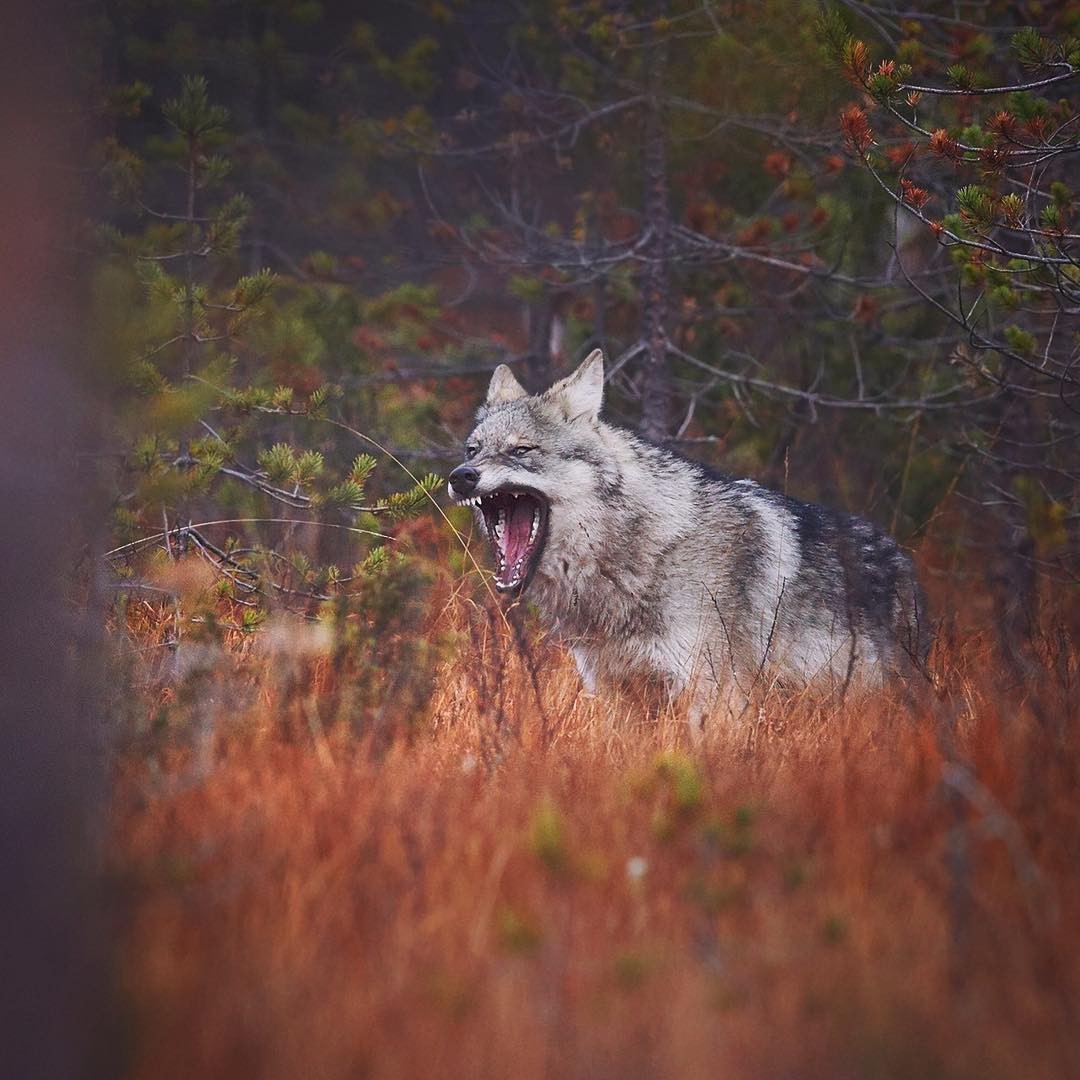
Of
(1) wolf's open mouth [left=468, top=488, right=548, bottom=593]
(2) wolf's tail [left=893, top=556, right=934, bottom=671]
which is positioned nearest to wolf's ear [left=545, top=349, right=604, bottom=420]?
(1) wolf's open mouth [left=468, top=488, right=548, bottom=593]

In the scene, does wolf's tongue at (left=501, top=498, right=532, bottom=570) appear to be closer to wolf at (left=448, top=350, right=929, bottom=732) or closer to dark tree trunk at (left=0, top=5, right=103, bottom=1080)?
wolf at (left=448, top=350, right=929, bottom=732)

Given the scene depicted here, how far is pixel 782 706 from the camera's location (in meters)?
4.96

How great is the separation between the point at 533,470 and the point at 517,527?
0.39 metres

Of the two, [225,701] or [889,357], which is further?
[889,357]

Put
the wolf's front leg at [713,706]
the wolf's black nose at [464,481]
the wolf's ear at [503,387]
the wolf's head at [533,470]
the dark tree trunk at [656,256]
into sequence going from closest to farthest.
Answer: the wolf's front leg at [713,706] < the wolf's black nose at [464,481] < the wolf's head at [533,470] < the wolf's ear at [503,387] < the dark tree trunk at [656,256]

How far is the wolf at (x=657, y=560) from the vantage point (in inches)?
216

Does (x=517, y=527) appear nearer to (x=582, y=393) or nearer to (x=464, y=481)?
(x=464, y=481)

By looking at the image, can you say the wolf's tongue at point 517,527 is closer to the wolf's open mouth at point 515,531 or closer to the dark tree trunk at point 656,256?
the wolf's open mouth at point 515,531

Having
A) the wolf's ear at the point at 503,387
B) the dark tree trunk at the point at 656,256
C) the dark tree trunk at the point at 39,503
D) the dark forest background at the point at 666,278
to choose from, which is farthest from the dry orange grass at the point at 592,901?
the dark tree trunk at the point at 656,256

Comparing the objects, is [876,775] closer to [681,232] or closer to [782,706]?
[782,706]

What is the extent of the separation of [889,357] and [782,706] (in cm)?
636

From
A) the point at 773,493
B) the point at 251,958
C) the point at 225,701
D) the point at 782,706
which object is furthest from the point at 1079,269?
the point at 251,958

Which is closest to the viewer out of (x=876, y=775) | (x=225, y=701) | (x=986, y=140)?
(x=876, y=775)

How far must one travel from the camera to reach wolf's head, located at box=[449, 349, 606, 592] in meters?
5.58
